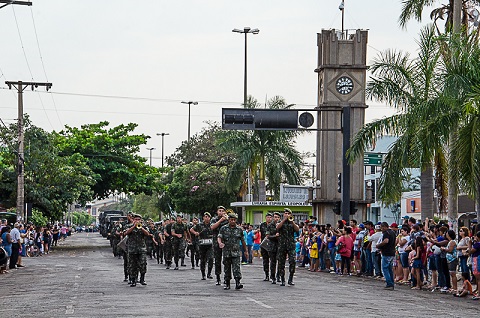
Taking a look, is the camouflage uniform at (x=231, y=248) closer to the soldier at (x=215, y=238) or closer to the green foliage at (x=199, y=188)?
the soldier at (x=215, y=238)

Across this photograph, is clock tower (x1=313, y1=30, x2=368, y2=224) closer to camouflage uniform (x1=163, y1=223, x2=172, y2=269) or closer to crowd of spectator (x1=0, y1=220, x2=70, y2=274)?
camouflage uniform (x1=163, y1=223, x2=172, y2=269)

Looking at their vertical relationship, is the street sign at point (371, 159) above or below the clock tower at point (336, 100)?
below

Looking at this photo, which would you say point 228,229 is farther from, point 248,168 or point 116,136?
point 116,136

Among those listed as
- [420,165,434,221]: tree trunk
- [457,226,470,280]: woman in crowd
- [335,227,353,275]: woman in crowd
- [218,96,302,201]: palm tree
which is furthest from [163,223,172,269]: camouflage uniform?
[218,96,302,201]: palm tree

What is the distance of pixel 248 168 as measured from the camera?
5922 cm

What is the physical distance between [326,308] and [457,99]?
9876 mm

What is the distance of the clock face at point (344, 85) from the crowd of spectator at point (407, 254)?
12.5m

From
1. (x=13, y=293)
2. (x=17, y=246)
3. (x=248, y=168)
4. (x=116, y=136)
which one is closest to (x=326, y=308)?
(x=13, y=293)

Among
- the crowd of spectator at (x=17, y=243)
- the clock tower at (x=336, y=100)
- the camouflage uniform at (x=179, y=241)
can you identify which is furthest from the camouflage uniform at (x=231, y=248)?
the clock tower at (x=336, y=100)

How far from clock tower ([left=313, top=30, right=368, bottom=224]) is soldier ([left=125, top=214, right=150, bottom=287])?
75.5 ft

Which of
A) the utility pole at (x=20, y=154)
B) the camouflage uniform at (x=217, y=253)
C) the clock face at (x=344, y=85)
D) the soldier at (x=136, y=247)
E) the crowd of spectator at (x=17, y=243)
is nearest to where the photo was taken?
the soldier at (x=136, y=247)

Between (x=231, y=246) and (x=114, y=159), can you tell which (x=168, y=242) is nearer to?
(x=231, y=246)

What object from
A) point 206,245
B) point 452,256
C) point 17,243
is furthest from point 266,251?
point 17,243

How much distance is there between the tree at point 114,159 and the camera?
6675cm
